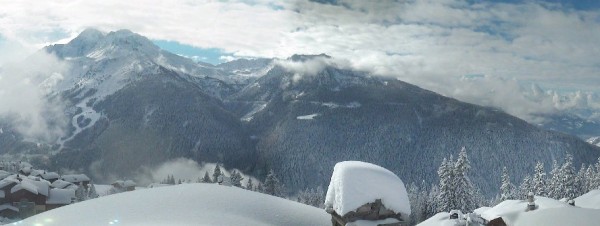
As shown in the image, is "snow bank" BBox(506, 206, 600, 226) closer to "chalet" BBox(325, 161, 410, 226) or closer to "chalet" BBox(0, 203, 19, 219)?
"chalet" BBox(325, 161, 410, 226)

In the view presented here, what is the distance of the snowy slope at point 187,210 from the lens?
2130 centimetres

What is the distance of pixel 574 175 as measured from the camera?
6788 cm

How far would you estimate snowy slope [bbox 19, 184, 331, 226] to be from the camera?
69.9 ft

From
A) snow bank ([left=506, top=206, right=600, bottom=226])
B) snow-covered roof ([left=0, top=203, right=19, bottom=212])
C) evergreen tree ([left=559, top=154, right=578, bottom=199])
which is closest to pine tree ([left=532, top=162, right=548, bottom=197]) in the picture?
evergreen tree ([left=559, top=154, right=578, bottom=199])

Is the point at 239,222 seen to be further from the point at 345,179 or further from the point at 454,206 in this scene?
the point at 454,206

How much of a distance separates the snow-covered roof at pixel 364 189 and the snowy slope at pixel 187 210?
137 inches

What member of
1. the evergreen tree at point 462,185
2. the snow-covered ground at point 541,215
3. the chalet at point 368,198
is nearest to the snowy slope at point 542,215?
the snow-covered ground at point 541,215

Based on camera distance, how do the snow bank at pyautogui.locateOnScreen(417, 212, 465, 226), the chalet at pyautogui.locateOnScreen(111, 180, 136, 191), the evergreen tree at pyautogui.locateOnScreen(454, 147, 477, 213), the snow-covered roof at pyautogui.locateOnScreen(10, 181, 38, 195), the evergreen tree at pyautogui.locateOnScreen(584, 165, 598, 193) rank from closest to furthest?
the snow bank at pyautogui.locateOnScreen(417, 212, 465, 226), the evergreen tree at pyautogui.locateOnScreen(454, 147, 477, 213), the snow-covered roof at pyautogui.locateOnScreen(10, 181, 38, 195), the evergreen tree at pyautogui.locateOnScreen(584, 165, 598, 193), the chalet at pyautogui.locateOnScreen(111, 180, 136, 191)

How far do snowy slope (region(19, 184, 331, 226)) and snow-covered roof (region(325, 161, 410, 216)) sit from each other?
11.5ft

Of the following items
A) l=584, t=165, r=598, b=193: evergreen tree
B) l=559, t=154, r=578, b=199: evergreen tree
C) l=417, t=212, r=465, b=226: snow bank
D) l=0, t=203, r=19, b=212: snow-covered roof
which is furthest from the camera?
l=584, t=165, r=598, b=193: evergreen tree

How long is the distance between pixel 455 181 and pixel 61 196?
58.4 m

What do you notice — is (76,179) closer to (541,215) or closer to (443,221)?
(443,221)

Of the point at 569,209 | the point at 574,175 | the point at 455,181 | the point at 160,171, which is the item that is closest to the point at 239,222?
the point at 569,209

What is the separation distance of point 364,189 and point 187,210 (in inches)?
384
